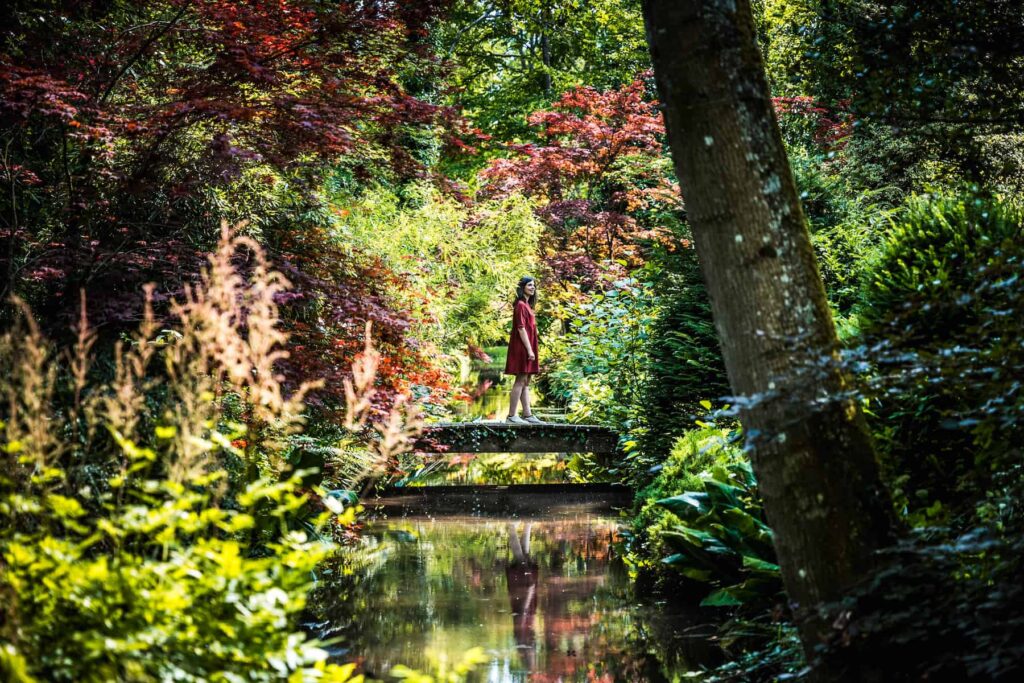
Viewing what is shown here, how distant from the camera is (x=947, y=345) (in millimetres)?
3076

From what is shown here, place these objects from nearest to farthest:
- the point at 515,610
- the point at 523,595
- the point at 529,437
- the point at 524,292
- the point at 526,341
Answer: the point at 515,610 < the point at 523,595 < the point at 526,341 < the point at 524,292 < the point at 529,437

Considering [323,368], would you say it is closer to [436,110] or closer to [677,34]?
[436,110]

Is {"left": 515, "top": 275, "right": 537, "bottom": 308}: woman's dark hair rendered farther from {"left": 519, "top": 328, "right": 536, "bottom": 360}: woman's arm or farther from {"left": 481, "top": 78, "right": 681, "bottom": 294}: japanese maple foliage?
{"left": 481, "top": 78, "right": 681, "bottom": 294}: japanese maple foliage

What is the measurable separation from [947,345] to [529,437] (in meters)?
9.17

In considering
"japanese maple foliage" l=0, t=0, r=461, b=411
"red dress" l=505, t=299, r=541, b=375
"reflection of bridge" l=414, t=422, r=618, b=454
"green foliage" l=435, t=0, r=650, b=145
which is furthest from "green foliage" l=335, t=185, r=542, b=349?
"green foliage" l=435, t=0, r=650, b=145

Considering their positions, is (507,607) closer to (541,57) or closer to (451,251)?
(451,251)

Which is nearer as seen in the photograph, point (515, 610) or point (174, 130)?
point (515, 610)

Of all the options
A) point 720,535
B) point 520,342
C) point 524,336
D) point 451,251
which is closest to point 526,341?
point 524,336


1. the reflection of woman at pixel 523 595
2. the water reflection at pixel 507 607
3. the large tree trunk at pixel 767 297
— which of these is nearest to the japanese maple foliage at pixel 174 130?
the water reflection at pixel 507 607

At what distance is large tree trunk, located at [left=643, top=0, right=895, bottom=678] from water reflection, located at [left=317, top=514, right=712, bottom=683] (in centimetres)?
191

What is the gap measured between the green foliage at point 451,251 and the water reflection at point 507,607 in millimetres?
3579

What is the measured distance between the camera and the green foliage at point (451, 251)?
12.0 m

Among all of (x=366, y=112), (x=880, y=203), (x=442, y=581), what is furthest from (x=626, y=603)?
(x=880, y=203)

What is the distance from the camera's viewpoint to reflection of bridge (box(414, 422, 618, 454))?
467 inches
